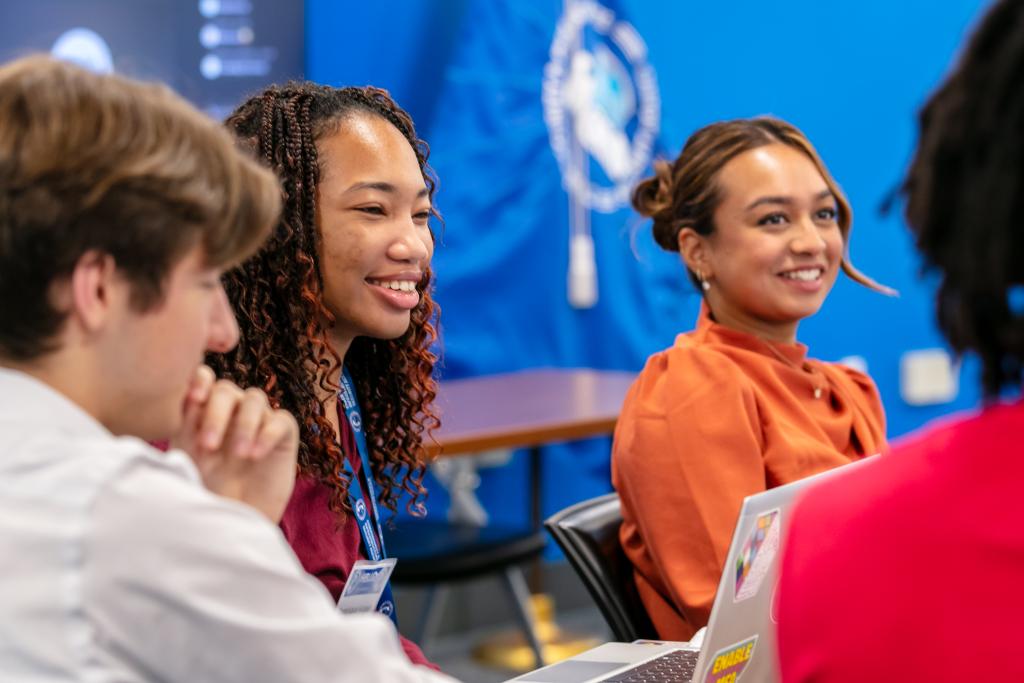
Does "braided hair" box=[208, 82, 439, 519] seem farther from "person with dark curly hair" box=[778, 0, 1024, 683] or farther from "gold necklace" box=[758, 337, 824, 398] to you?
"person with dark curly hair" box=[778, 0, 1024, 683]

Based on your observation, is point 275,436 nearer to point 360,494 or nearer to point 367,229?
point 360,494

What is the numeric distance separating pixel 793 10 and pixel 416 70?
1.64 metres

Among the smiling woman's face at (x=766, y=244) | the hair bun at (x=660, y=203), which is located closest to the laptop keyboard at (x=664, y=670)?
the smiling woman's face at (x=766, y=244)

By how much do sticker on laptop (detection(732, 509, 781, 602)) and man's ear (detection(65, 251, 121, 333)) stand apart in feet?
2.20

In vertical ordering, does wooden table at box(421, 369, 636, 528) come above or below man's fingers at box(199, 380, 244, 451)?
below

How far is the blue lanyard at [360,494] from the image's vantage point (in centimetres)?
170

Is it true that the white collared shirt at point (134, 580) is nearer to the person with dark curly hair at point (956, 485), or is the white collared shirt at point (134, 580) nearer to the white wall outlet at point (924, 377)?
the person with dark curly hair at point (956, 485)

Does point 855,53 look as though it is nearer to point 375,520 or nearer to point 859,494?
point 375,520

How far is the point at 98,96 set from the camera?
101cm

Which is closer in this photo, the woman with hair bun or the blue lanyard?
the blue lanyard

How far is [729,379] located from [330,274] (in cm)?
71

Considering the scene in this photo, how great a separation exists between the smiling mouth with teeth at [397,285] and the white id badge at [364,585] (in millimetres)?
402

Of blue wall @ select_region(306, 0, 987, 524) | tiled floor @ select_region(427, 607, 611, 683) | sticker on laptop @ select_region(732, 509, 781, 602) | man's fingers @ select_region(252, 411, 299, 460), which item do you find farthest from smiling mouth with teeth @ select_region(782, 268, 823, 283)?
tiled floor @ select_region(427, 607, 611, 683)

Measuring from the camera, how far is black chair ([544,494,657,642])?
204 cm
